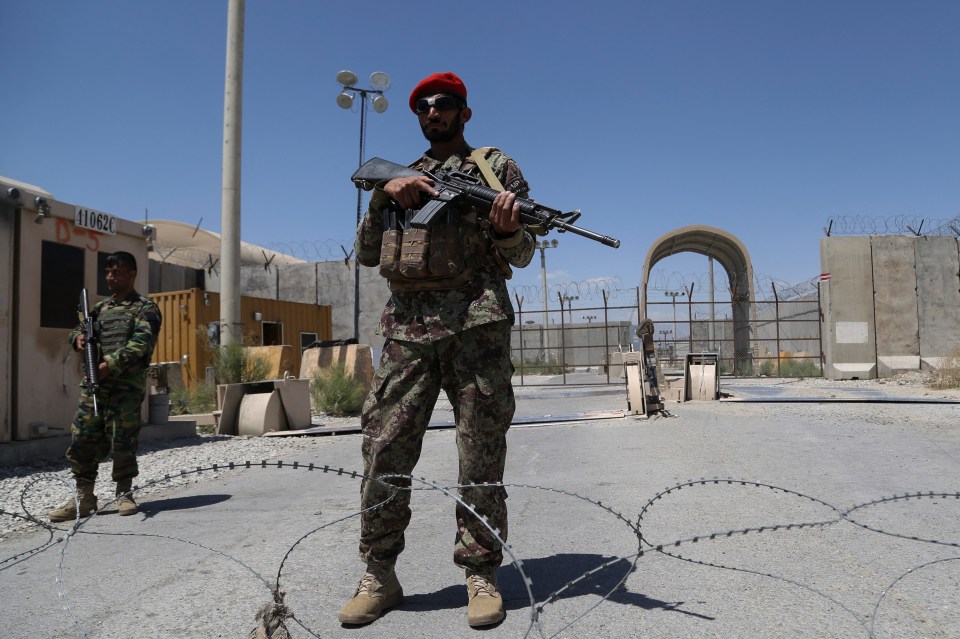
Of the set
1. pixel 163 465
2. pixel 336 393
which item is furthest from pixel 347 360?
pixel 163 465

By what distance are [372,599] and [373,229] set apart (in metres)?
1.31

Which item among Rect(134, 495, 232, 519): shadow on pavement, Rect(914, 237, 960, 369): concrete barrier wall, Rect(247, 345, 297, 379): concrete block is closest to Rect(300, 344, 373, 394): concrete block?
Rect(247, 345, 297, 379): concrete block

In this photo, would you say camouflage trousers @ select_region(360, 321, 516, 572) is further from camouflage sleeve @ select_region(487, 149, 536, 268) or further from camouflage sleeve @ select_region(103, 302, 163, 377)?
→ camouflage sleeve @ select_region(103, 302, 163, 377)

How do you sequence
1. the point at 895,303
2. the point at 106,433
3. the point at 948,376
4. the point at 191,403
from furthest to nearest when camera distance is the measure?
the point at 895,303
the point at 948,376
the point at 191,403
the point at 106,433

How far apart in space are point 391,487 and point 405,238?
2.79 ft

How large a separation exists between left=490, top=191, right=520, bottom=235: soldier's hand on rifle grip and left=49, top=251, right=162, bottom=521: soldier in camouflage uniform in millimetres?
2980

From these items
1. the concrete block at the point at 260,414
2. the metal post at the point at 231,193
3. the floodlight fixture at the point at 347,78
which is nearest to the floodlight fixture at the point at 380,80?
the floodlight fixture at the point at 347,78

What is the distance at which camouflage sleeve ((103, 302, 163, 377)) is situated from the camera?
159 inches

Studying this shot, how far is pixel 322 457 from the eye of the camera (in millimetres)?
6121

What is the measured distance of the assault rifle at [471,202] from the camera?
227 cm

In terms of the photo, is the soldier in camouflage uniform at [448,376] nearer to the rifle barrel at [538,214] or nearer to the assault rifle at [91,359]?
the rifle barrel at [538,214]

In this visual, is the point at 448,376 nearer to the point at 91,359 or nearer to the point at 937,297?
the point at 91,359

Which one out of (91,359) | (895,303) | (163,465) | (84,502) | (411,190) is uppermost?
(895,303)

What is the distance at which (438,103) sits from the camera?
2.46 m
